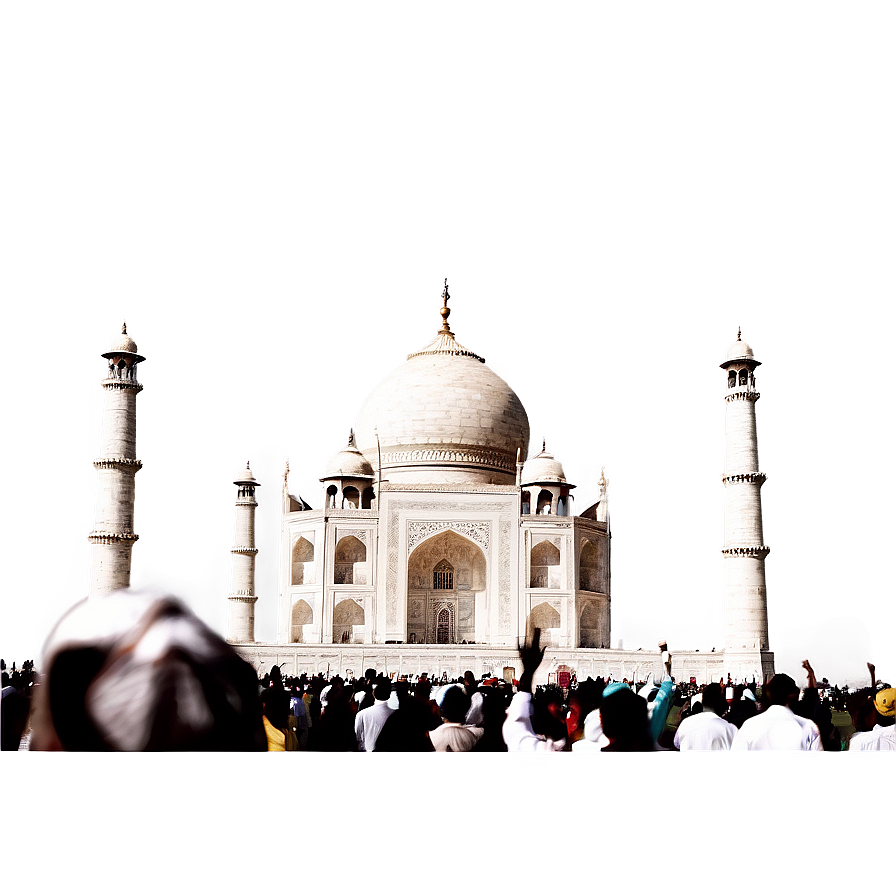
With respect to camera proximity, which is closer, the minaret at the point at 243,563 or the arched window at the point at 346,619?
the arched window at the point at 346,619

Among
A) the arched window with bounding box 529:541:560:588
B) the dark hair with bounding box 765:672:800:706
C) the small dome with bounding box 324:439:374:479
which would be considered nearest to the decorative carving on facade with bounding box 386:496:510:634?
the arched window with bounding box 529:541:560:588

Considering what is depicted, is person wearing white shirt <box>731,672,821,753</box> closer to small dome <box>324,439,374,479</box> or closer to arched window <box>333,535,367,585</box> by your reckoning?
arched window <box>333,535,367,585</box>

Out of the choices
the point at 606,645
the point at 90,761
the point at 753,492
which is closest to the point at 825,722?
the point at 90,761

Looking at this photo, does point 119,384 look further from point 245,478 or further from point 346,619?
point 346,619

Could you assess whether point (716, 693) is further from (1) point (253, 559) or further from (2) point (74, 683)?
(1) point (253, 559)

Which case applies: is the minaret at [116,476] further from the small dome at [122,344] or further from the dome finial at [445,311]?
the dome finial at [445,311]

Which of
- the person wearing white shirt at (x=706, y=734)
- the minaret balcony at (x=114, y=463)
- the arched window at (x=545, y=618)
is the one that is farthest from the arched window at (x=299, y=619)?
the person wearing white shirt at (x=706, y=734)
